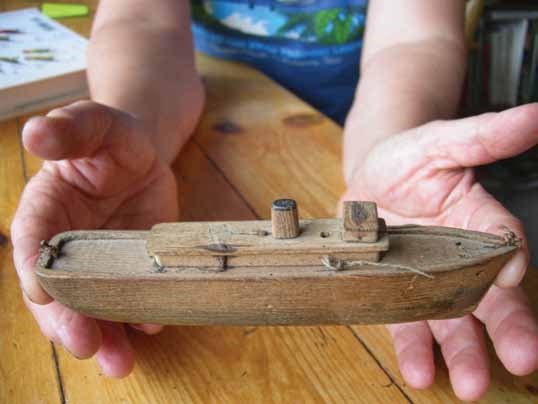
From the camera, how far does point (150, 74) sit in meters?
0.80

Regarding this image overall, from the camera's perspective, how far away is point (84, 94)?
908 mm

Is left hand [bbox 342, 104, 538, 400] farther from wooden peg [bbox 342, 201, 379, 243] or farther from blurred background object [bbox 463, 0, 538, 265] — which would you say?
blurred background object [bbox 463, 0, 538, 265]

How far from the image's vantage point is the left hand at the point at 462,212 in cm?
43

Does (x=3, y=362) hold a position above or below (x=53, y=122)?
below

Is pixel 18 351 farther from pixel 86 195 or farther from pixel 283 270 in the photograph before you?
pixel 283 270

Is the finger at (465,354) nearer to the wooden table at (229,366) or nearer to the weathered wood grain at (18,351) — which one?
the wooden table at (229,366)

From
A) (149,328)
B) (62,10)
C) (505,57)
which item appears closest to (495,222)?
(149,328)

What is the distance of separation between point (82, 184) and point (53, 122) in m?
0.11

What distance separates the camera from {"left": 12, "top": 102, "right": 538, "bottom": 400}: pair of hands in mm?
446

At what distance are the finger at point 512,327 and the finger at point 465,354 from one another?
0.01 m

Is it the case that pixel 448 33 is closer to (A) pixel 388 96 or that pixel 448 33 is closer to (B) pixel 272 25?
(A) pixel 388 96

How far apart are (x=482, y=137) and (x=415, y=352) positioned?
0.19m

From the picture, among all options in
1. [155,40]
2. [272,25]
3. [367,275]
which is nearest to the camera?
[367,275]

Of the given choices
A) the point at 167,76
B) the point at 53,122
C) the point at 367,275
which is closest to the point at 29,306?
the point at 53,122
